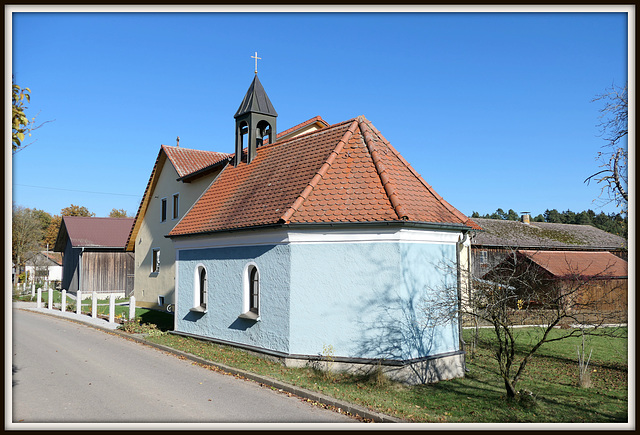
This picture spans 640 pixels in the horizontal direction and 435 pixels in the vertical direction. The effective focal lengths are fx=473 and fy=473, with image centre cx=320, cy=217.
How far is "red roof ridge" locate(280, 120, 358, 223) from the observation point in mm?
11982

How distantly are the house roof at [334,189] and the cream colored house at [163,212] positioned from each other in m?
6.71

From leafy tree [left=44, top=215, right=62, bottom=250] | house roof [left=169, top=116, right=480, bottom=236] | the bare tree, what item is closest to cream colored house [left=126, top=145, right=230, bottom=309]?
house roof [left=169, top=116, right=480, bottom=236]

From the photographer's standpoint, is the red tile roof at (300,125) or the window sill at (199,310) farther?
the red tile roof at (300,125)

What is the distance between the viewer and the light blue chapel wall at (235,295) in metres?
12.2

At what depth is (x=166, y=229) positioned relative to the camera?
81.1 feet

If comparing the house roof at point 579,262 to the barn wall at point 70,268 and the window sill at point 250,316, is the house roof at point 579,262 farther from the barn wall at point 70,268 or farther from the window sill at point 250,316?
the barn wall at point 70,268

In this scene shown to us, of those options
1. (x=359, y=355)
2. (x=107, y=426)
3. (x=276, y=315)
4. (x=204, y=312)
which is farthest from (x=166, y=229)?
(x=107, y=426)

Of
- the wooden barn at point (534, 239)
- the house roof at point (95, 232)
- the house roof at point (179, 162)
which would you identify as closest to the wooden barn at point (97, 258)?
the house roof at point (95, 232)

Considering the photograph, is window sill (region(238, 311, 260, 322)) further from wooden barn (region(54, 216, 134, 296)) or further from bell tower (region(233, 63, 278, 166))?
wooden barn (region(54, 216, 134, 296))

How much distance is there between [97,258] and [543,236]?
35.4 metres

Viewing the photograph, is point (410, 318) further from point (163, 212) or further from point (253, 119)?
point (163, 212)

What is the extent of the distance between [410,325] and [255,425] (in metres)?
4.98

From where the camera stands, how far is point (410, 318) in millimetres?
11188

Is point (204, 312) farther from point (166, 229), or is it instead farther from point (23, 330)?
point (166, 229)
